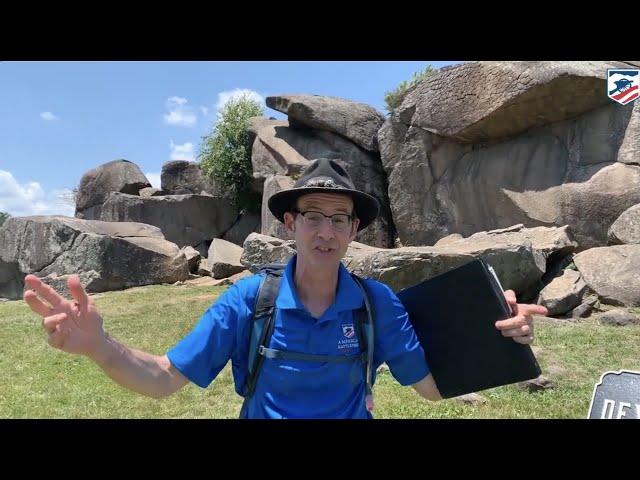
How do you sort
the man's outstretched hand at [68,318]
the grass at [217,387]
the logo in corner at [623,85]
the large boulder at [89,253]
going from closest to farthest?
1. the man's outstretched hand at [68,318]
2. the grass at [217,387]
3. the logo in corner at [623,85]
4. the large boulder at [89,253]

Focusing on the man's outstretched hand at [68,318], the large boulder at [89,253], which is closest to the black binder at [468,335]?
the man's outstretched hand at [68,318]

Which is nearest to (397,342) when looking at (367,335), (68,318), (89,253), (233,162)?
(367,335)

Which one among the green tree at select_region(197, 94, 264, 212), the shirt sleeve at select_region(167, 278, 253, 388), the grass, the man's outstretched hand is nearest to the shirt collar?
the shirt sleeve at select_region(167, 278, 253, 388)

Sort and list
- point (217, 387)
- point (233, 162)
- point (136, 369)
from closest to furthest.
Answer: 1. point (136, 369)
2. point (217, 387)
3. point (233, 162)

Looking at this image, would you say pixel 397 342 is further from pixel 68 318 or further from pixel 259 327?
pixel 68 318

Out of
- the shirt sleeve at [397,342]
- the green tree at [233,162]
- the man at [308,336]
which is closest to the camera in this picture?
the man at [308,336]

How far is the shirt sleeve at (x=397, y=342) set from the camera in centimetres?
Answer: 222

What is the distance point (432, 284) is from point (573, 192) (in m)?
12.0

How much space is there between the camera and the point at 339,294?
2.22 m

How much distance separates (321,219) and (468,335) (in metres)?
0.77

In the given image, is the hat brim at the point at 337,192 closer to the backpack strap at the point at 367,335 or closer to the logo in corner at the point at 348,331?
the backpack strap at the point at 367,335

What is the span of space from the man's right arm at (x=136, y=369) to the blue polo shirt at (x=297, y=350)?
5cm
